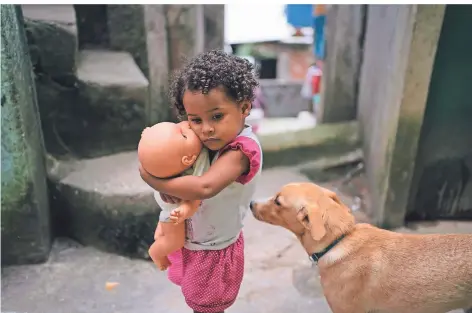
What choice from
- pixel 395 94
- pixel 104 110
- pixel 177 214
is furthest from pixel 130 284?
pixel 395 94

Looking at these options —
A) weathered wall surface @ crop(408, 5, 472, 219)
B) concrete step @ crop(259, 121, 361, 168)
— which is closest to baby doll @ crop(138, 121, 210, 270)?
weathered wall surface @ crop(408, 5, 472, 219)

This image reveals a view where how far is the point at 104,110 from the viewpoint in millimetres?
2879

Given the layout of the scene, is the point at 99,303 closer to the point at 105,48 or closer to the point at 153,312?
the point at 153,312

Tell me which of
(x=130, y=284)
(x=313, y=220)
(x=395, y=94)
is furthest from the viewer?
(x=395, y=94)

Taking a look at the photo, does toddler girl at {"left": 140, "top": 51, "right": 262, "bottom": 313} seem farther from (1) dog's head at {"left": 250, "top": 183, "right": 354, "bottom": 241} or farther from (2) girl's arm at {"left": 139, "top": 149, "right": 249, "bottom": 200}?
(1) dog's head at {"left": 250, "top": 183, "right": 354, "bottom": 241}

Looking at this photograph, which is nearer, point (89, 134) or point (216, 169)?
point (216, 169)

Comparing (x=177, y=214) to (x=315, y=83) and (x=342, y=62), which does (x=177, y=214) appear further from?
(x=315, y=83)

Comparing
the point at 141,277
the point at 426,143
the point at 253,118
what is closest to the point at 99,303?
the point at 141,277

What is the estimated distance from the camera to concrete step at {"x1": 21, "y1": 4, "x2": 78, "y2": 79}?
8.64ft

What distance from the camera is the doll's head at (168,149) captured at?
4.47ft

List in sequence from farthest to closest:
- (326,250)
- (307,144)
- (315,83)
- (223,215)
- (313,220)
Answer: (315,83) < (307,144) < (326,250) < (313,220) < (223,215)

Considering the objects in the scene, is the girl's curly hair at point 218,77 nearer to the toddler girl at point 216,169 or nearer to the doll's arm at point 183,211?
the toddler girl at point 216,169

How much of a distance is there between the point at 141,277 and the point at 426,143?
1728 millimetres

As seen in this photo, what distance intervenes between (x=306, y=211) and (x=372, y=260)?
343 millimetres
